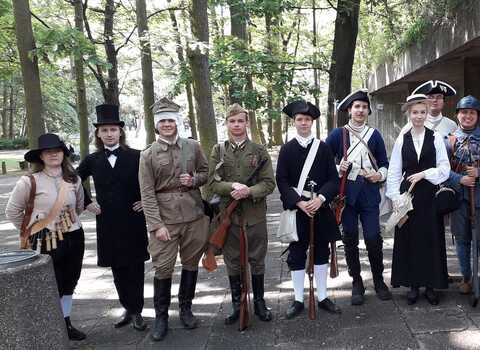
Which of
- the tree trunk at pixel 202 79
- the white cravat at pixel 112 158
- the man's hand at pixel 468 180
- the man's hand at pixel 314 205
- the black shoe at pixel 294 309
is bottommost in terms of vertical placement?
the black shoe at pixel 294 309

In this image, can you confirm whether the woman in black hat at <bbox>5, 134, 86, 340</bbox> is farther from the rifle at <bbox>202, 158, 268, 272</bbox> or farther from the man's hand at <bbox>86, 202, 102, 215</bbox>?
the rifle at <bbox>202, 158, 268, 272</bbox>

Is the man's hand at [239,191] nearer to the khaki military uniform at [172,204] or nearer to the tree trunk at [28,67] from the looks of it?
the khaki military uniform at [172,204]

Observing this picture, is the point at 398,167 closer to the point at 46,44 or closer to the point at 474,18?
the point at 474,18

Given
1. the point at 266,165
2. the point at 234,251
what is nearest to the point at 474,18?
the point at 266,165

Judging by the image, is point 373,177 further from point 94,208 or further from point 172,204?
point 94,208

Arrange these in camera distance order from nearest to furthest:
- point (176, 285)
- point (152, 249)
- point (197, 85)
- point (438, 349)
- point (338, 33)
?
point (438, 349)
point (152, 249)
point (176, 285)
point (197, 85)
point (338, 33)

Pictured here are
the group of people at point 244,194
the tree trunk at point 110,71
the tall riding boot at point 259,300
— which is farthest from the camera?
the tree trunk at point 110,71

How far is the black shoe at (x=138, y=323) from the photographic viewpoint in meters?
4.60

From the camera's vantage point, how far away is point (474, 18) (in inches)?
277

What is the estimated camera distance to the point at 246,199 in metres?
4.47

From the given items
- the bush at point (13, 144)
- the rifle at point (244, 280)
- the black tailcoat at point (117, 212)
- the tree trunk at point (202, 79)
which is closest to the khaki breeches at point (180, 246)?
the black tailcoat at point (117, 212)

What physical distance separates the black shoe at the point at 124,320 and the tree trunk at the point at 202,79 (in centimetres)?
299

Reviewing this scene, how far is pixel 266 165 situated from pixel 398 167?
1.30 meters

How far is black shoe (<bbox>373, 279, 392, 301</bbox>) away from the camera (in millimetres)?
4863
